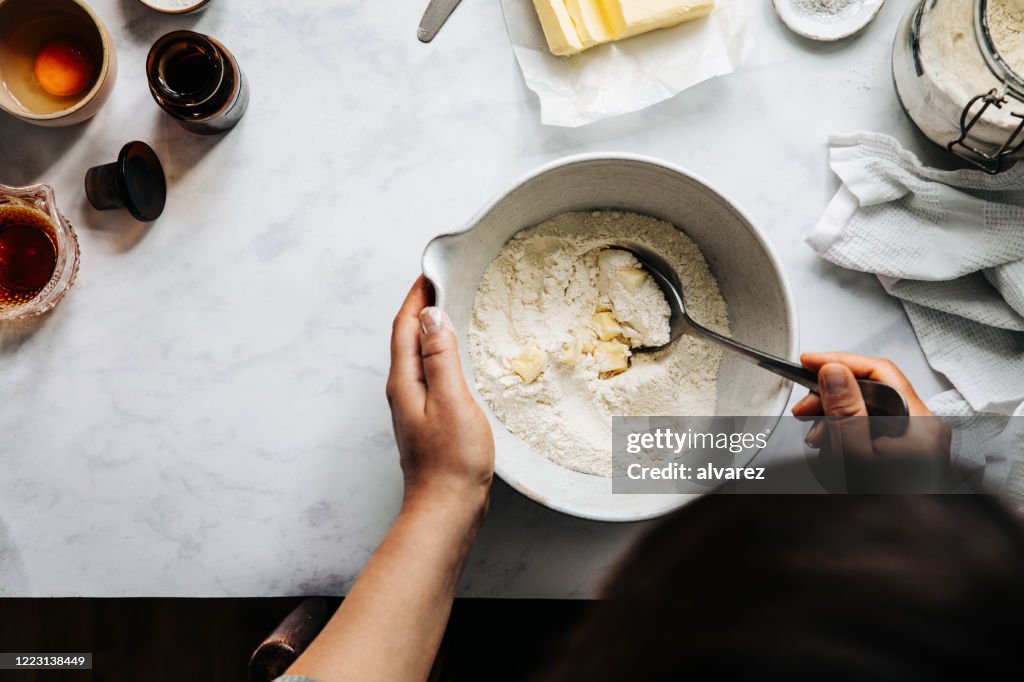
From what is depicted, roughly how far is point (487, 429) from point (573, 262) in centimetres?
24

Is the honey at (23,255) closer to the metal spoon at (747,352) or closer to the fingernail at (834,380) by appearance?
the metal spoon at (747,352)

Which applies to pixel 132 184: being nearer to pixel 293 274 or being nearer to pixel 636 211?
pixel 293 274

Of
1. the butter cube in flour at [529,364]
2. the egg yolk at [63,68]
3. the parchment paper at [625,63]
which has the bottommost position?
the butter cube in flour at [529,364]

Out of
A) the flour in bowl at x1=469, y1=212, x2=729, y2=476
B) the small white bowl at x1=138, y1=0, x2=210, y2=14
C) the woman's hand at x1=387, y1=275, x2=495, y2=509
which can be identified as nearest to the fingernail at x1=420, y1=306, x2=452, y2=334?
the woman's hand at x1=387, y1=275, x2=495, y2=509

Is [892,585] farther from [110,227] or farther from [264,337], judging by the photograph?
[110,227]

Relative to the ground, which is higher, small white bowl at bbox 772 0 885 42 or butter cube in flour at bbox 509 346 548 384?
small white bowl at bbox 772 0 885 42

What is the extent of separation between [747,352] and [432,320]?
1.07 ft

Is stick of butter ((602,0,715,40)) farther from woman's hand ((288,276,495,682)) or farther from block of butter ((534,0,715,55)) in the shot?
woman's hand ((288,276,495,682))

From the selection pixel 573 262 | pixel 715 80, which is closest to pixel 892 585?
pixel 573 262

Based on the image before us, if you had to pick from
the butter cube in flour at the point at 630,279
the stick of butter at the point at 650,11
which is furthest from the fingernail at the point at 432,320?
the stick of butter at the point at 650,11

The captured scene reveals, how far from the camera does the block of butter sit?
2.71 ft

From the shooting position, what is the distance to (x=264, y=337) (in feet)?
2.90

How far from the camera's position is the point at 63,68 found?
886 mm

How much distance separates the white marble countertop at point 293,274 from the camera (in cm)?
87
